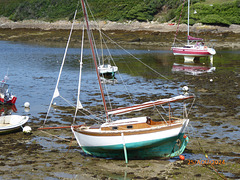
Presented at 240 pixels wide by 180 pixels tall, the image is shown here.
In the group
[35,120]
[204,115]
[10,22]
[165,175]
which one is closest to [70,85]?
[35,120]

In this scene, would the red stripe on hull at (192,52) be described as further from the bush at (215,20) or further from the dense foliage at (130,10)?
the bush at (215,20)

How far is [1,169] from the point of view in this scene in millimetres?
17594

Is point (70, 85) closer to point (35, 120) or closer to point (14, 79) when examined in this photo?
point (14, 79)

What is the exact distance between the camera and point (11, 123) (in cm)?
2450

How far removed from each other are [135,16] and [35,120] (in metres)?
91.2

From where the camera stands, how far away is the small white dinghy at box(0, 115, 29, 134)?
74.7 feet

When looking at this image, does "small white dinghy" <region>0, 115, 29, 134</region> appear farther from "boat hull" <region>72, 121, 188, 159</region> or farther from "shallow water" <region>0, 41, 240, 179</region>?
"boat hull" <region>72, 121, 188, 159</region>

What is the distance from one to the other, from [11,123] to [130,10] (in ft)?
322

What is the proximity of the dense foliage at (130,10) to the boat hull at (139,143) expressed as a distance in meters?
57.2

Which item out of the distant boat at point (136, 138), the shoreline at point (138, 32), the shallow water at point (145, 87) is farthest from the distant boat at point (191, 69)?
the distant boat at point (136, 138)

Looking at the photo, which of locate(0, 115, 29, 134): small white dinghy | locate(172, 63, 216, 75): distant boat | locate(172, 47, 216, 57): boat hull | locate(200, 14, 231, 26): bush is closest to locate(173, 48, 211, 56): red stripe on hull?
locate(172, 47, 216, 57): boat hull

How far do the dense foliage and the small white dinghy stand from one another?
54.2 metres

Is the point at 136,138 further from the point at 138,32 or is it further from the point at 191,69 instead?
the point at 138,32

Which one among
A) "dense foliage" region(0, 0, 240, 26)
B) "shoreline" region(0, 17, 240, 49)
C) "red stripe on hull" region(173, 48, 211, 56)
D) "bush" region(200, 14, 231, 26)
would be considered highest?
"dense foliage" region(0, 0, 240, 26)
